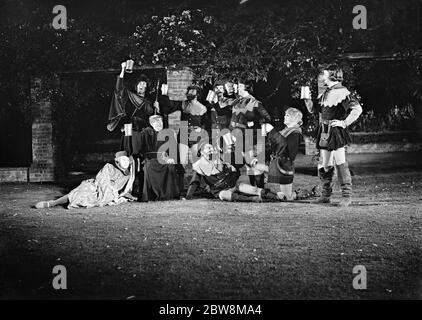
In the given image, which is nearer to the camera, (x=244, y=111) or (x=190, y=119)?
(x=244, y=111)

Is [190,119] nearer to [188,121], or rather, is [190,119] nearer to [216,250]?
[188,121]

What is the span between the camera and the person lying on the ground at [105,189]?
8352mm

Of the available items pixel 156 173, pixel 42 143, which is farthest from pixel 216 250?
pixel 42 143

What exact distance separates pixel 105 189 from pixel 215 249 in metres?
3.70

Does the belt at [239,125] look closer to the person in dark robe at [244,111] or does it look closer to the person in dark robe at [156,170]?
the person in dark robe at [244,111]

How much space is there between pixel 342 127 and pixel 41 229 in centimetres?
469

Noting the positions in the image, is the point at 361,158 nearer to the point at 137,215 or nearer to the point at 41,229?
the point at 137,215

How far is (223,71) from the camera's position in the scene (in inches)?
456

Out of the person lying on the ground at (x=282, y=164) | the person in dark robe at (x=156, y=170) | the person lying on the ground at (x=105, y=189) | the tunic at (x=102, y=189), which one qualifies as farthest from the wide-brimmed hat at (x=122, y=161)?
the person lying on the ground at (x=282, y=164)

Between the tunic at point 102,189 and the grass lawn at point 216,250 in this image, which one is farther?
the tunic at point 102,189

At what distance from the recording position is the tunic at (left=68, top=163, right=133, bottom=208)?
27.3 feet

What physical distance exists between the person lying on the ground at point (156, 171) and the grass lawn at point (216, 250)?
561mm

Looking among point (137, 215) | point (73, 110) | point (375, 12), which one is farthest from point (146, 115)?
point (375, 12)

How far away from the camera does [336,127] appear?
7.92 m
